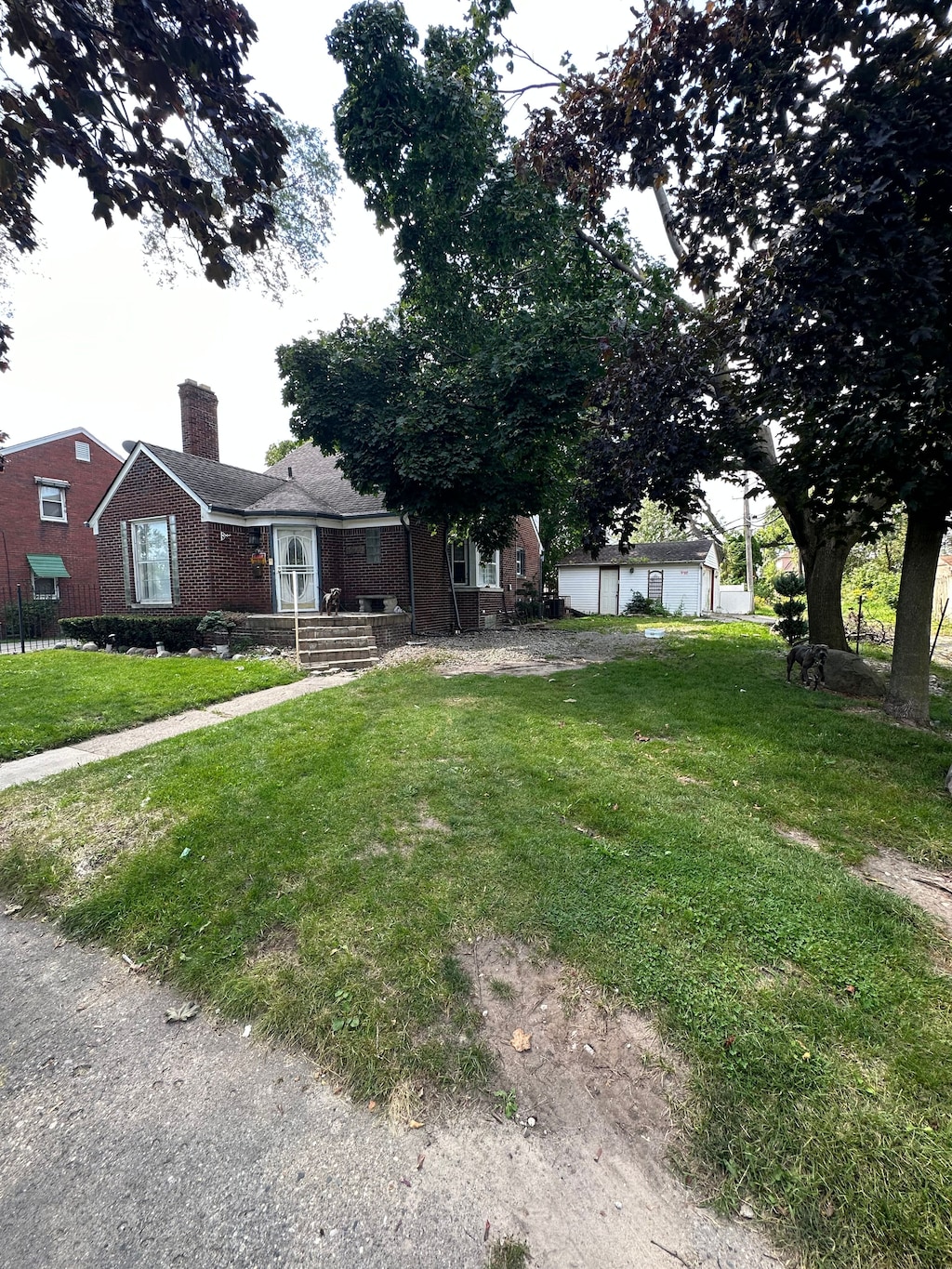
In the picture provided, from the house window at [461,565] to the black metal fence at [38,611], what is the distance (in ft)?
41.6

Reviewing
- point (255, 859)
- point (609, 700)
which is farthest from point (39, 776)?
point (609, 700)

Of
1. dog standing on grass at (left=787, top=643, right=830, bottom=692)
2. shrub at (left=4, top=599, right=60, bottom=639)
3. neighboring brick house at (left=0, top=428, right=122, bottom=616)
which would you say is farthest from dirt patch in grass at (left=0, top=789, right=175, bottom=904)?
neighboring brick house at (left=0, top=428, right=122, bottom=616)

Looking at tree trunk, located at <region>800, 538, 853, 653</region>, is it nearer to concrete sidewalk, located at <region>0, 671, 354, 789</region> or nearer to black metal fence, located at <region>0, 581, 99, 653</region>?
concrete sidewalk, located at <region>0, 671, 354, 789</region>

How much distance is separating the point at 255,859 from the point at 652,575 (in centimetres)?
2819

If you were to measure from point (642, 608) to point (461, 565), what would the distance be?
43.7 feet

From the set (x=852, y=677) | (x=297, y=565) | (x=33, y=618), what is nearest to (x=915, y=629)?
(x=852, y=677)

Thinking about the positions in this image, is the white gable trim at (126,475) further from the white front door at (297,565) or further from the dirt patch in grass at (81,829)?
the dirt patch in grass at (81,829)

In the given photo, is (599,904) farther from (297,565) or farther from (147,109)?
(297,565)

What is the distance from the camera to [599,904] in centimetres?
280

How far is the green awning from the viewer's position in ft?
67.3

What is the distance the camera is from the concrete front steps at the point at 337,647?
10094 mm

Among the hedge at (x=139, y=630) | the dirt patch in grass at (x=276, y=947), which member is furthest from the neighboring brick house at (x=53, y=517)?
the dirt patch in grass at (x=276, y=947)

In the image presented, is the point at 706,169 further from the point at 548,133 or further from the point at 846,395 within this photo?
the point at 846,395

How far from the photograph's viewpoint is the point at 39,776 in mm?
4820
